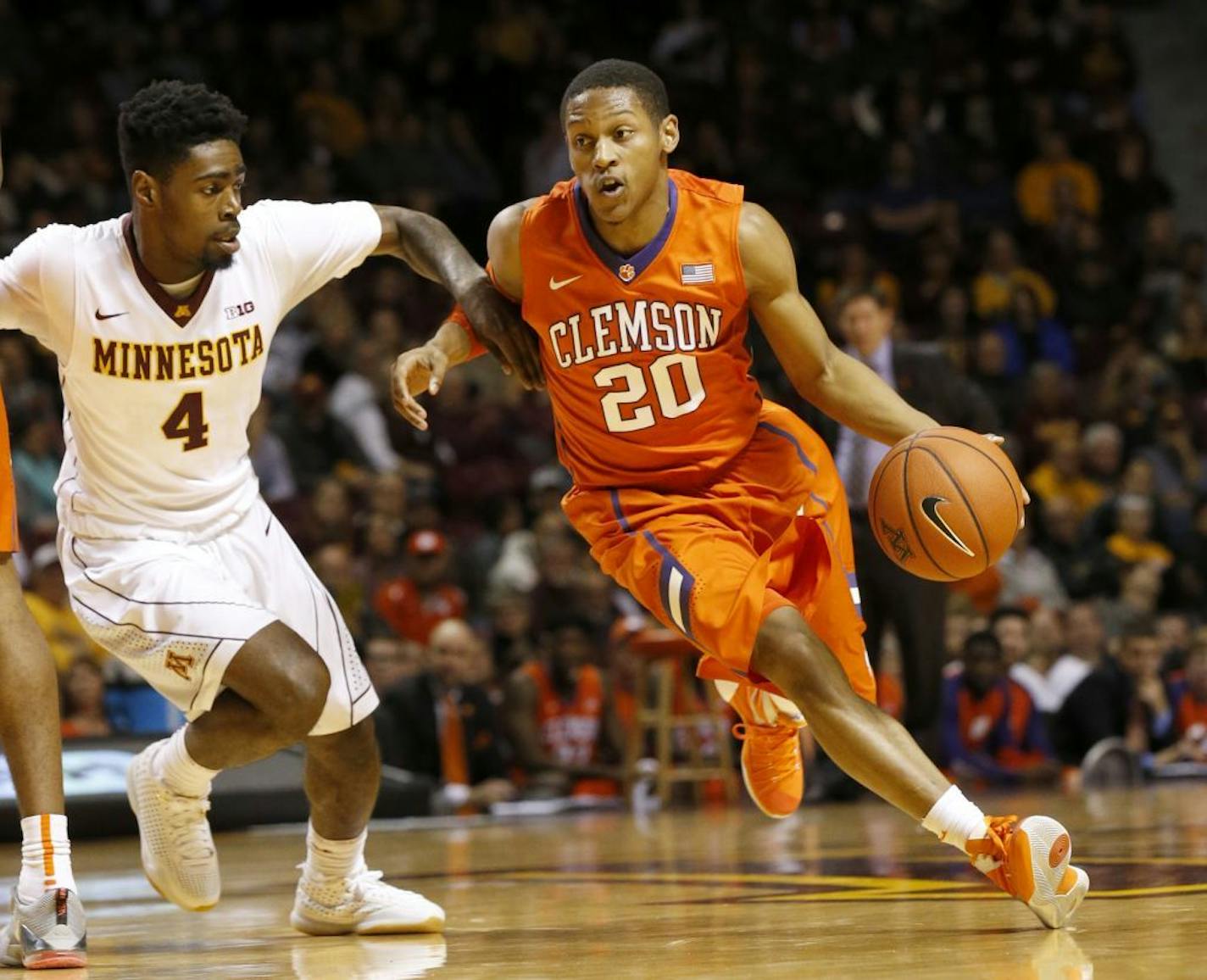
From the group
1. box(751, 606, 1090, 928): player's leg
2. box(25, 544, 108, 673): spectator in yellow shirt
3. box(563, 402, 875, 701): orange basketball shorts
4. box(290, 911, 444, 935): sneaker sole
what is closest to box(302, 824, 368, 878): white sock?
box(290, 911, 444, 935): sneaker sole

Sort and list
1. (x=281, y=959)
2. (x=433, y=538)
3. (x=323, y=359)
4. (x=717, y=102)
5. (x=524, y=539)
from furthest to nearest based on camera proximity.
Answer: (x=717, y=102) < (x=323, y=359) < (x=524, y=539) < (x=433, y=538) < (x=281, y=959)

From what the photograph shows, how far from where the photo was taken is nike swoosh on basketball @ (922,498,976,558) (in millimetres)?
4316

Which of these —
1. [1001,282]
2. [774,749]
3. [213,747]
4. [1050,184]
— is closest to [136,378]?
[213,747]

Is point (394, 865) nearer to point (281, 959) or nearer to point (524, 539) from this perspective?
point (281, 959)

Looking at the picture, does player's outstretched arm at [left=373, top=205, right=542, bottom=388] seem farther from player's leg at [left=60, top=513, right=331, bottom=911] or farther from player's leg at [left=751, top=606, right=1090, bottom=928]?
player's leg at [left=751, top=606, right=1090, bottom=928]

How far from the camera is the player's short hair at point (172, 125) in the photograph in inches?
169

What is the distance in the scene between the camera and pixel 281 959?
3.95 metres

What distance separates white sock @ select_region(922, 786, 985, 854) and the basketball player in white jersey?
3.67ft

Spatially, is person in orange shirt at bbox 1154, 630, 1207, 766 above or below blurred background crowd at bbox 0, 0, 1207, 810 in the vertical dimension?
below

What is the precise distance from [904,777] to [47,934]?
1.72 metres

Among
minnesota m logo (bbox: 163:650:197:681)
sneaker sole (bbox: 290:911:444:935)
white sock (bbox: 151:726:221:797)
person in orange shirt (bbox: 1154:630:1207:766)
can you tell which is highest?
minnesota m logo (bbox: 163:650:197:681)

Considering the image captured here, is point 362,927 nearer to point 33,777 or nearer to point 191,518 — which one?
point 33,777

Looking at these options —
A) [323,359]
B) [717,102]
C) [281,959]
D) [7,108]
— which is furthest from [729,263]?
[717,102]

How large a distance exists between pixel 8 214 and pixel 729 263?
8637mm
